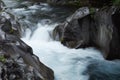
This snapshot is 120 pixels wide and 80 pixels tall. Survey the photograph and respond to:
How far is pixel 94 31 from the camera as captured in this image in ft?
40.1

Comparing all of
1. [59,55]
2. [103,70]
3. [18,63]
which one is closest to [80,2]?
[59,55]

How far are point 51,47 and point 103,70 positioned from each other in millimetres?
3087

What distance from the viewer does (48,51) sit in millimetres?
12023

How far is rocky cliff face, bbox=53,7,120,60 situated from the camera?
1102cm

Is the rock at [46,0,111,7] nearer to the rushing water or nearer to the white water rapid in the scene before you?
the rushing water

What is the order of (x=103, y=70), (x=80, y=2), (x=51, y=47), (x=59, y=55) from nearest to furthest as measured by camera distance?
(x=103, y=70)
(x=59, y=55)
(x=51, y=47)
(x=80, y=2)

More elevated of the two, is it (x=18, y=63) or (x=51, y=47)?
(x=18, y=63)

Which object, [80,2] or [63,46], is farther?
[80,2]

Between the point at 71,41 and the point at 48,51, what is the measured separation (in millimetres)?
1212

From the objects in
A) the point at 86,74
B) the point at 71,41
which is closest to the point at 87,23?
the point at 71,41

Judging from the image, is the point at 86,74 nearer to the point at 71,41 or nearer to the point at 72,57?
the point at 72,57

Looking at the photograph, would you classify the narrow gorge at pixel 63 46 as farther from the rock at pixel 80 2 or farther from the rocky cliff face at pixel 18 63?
the rock at pixel 80 2

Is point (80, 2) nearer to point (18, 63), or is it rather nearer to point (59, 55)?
point (59, 55)

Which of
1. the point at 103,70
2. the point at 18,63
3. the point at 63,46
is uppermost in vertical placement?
the point at 18,63
